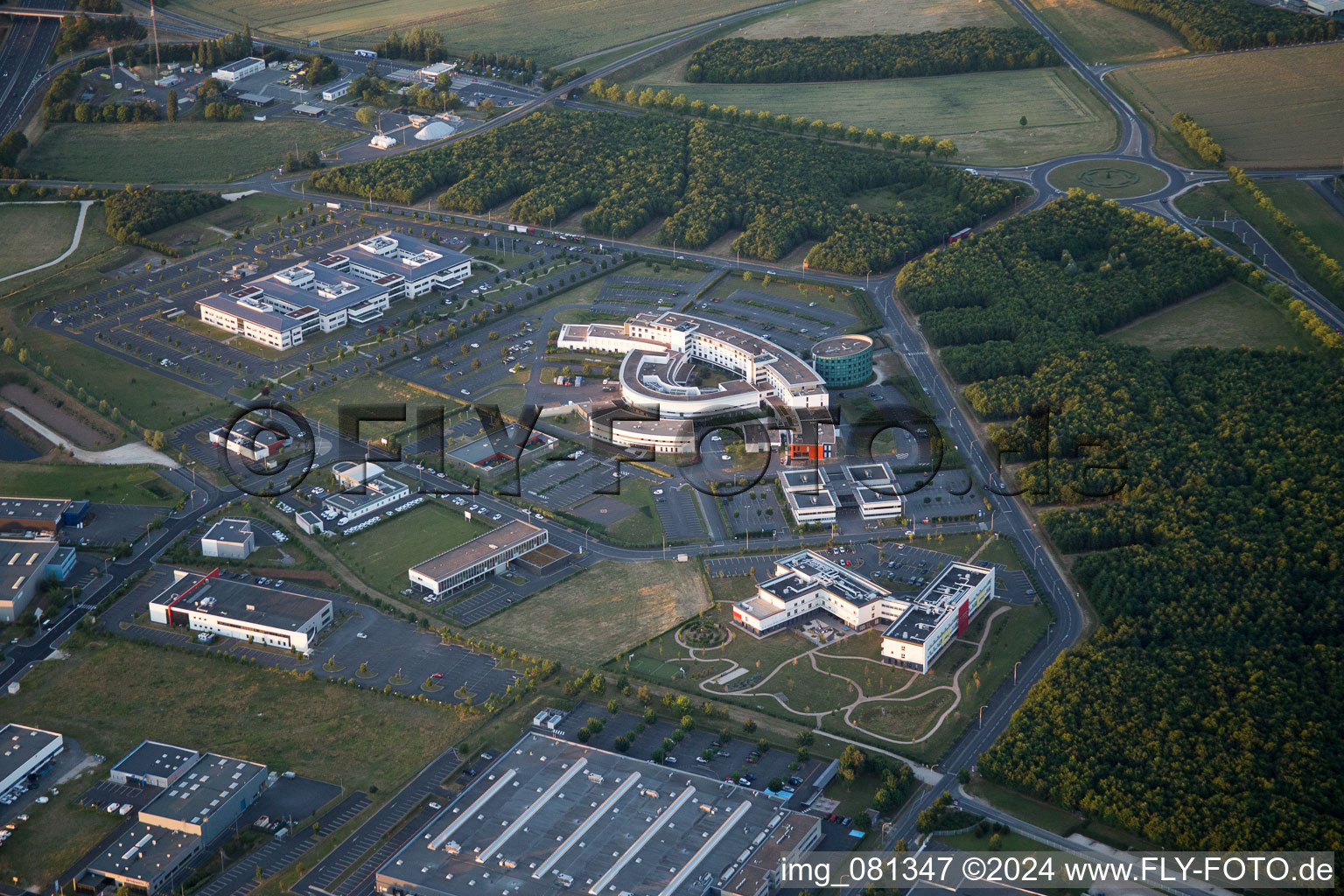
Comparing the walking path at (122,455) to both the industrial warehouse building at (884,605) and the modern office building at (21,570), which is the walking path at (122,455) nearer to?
the modern office building at (21,570)

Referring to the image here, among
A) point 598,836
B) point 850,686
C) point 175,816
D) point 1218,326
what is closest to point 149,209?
point 175,816

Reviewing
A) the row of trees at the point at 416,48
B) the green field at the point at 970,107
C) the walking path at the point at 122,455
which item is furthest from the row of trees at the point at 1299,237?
the row of trees at the point at 416,48

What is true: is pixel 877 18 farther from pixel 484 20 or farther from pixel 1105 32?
pixel 484 20

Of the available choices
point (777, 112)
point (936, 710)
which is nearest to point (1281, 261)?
point (777, 112)

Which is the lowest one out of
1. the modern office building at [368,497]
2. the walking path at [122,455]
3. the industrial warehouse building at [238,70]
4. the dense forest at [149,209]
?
the walking path at [122,455]

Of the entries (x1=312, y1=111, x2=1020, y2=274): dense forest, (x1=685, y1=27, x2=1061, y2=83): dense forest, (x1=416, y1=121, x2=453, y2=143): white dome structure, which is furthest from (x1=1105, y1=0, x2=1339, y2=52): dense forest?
(x1=416, y1=121, x2=453, y2=143): white dome structure

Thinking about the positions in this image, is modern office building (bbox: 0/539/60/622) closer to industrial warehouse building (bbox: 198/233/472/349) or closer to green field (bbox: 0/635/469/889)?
green field (bbox: 0/635/469/889)

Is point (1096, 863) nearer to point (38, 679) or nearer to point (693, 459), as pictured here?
point (693, 459)
